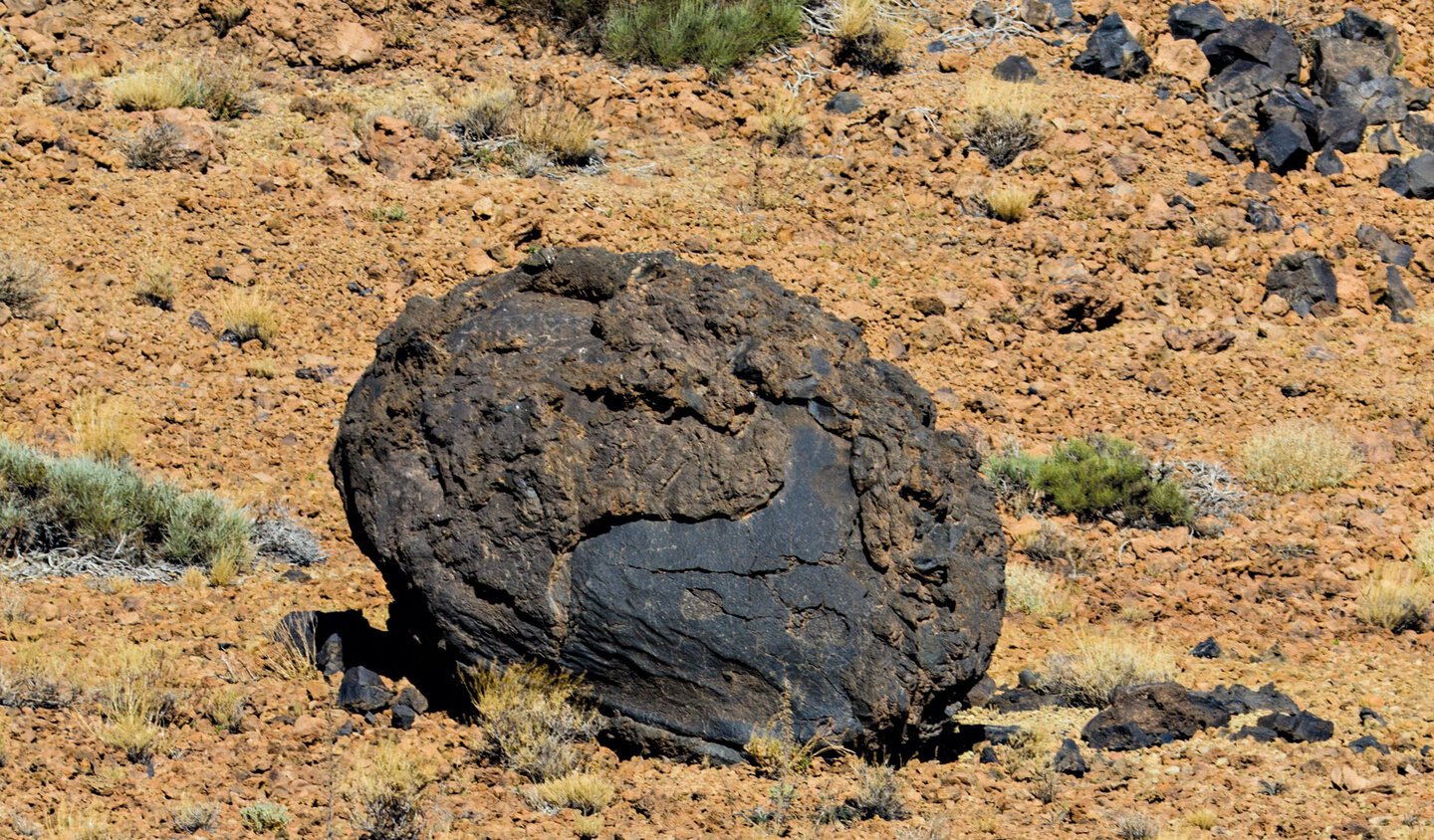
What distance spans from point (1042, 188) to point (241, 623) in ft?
27.5

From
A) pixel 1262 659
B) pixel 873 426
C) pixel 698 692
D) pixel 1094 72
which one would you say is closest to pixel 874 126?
pixel 1094 72

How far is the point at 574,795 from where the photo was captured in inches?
216

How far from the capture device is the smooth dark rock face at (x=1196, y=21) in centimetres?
1435

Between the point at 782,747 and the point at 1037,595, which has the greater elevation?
the point at 782,747

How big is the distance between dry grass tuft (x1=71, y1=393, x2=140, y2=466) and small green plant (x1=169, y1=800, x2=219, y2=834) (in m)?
3.86

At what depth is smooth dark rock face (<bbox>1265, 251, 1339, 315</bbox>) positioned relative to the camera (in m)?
12.2

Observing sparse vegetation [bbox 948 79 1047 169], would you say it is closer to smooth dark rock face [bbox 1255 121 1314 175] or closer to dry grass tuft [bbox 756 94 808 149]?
dry grass tuft [bbox 756 94 808 149]


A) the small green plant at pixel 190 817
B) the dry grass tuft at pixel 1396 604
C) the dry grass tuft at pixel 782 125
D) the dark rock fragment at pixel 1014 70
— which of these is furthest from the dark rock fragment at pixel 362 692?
the dark rock fragment at pixel 1014 70

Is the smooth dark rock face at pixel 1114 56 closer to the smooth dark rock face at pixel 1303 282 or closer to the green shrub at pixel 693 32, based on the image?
the smooth dark rock face at pixel 1303 282

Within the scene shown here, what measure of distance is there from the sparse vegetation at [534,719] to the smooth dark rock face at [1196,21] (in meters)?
11.3

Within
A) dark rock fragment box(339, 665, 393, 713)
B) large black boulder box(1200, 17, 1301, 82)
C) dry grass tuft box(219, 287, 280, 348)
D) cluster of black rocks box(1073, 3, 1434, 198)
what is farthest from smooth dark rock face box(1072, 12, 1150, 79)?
dark rock fragment box(339, 665, 393, 713)

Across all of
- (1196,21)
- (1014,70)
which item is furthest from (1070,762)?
(1196,21)

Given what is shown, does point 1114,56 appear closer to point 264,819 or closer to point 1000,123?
point 1000,123

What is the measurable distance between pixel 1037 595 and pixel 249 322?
19.1ft
